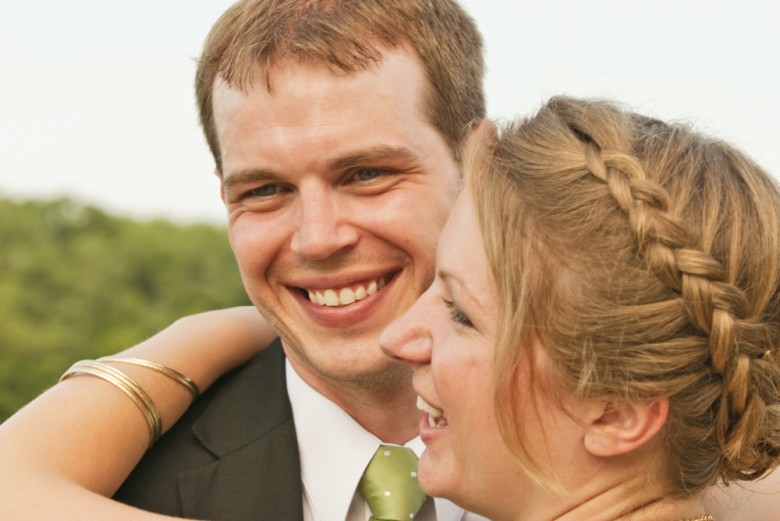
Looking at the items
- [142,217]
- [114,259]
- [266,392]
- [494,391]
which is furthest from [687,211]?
[142,217]

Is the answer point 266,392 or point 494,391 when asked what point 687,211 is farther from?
point 266,392

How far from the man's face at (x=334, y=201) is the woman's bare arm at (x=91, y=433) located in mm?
362

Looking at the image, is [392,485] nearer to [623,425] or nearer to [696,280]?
[623,425]

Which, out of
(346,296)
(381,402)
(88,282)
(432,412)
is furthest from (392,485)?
(88,282)

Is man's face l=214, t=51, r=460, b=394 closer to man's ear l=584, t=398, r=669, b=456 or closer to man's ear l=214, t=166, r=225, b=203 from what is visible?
man's ear l=214, t=166, r=225, b=203

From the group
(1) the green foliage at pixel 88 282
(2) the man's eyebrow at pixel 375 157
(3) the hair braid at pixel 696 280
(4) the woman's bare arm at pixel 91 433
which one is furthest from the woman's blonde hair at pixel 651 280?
(1) the green foliage at pixel 88 282

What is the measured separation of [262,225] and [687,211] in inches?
68.4

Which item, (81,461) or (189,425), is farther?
(189,425)

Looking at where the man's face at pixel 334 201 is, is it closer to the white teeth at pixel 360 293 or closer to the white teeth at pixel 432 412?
the white teeth at pixel 360 293

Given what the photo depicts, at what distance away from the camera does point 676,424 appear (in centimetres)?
296

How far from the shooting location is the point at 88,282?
1443 cm

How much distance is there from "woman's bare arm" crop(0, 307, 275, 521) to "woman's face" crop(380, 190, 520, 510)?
88cm

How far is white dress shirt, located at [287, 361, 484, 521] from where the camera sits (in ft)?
13.2

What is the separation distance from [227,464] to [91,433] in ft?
1.75
